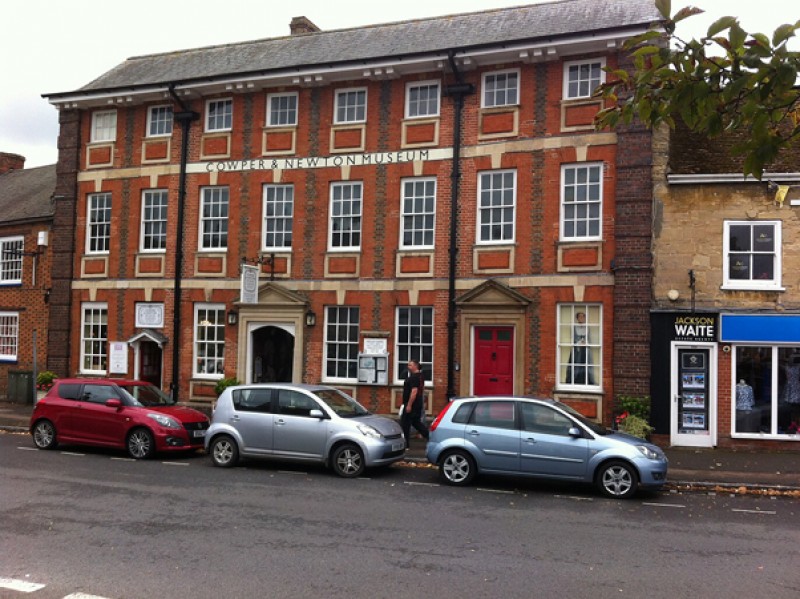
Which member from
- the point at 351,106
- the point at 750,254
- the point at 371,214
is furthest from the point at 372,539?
the point at 351,106

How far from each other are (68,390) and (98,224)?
8335mm

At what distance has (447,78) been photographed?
18328 mm

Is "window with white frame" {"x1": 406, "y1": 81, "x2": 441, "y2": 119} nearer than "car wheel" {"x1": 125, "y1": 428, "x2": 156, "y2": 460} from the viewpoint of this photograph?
No

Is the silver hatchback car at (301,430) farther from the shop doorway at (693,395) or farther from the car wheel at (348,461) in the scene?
the shop doorway at (693,395)

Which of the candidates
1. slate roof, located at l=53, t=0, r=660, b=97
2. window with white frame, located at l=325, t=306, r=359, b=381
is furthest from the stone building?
window with white frame, located at l=325, t=306, r=359, b=381

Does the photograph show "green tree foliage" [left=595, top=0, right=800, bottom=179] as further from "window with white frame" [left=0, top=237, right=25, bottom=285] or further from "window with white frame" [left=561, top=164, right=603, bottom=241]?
"window with white frame" [left=0, top=237, right=25, bottom=285]

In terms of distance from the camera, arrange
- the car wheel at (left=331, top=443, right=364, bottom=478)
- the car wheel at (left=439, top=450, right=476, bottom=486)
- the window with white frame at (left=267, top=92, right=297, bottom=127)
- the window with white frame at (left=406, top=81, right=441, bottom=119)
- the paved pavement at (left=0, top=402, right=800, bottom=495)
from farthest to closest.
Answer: the window with white frame at (left=267, top=92, right=297, bottom=127)
the window with white frame at (left=406, top=81, right=441, bottom=119)
the car wheel at (left=331, top=443, right=364, bottom=478)
the paved pavement at (left=0, top=402, right=800, bottom=495)
the car wheel at (left=439, top=450, right=476, bottom=486)

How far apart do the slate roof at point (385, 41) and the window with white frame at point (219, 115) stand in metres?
0.81

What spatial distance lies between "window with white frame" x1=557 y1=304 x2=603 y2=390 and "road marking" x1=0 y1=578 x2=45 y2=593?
12.4m

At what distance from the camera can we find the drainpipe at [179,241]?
2058 cm

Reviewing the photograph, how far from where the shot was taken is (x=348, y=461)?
1240 cm

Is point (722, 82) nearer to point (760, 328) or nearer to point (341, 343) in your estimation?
point (760, 328)

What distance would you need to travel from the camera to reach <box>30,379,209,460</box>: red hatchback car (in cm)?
1414

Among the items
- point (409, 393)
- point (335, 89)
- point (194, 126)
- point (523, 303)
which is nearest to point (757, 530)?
point (409, 393)
